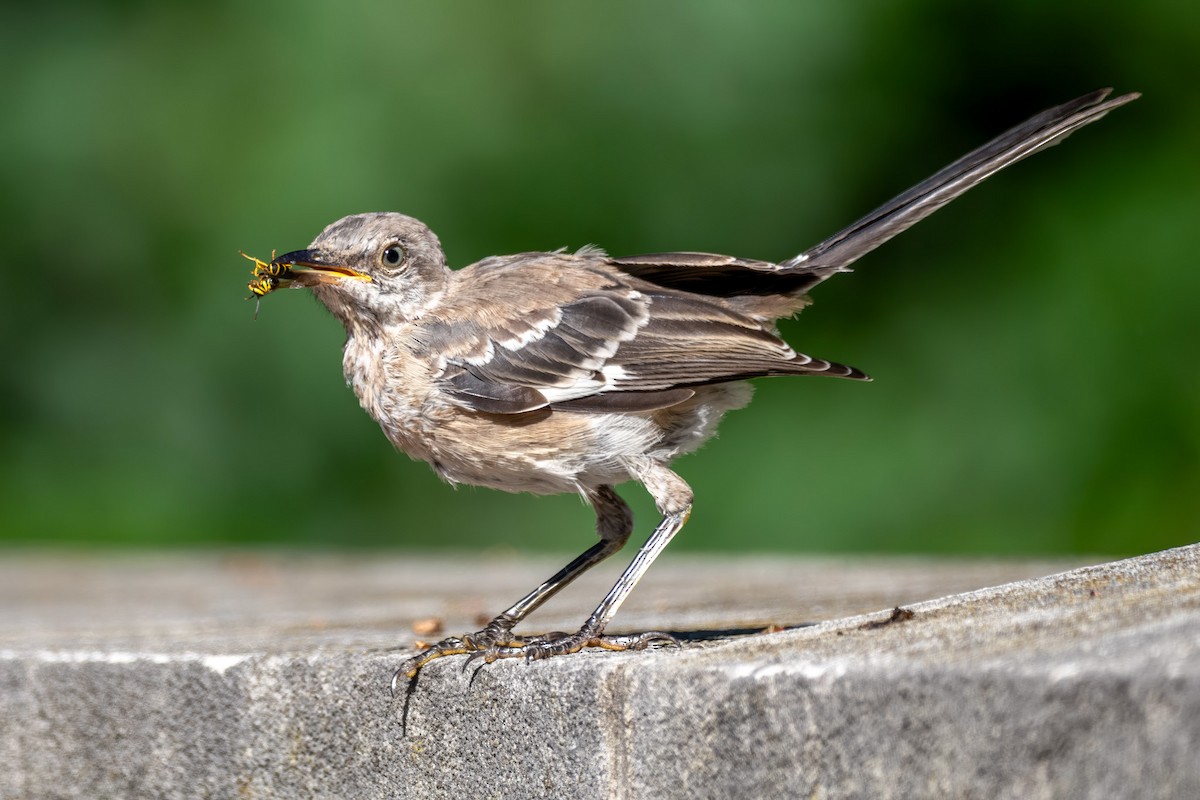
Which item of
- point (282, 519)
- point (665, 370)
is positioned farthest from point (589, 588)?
point (282, 519)

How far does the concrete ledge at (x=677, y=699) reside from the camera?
2.27 metres

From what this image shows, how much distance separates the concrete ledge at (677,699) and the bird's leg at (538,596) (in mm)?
59

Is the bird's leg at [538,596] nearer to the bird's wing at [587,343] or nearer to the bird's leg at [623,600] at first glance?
the bird's leg at [623,600]

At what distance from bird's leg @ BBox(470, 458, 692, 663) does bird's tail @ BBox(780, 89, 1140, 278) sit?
84 cm

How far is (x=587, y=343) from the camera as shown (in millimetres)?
4172

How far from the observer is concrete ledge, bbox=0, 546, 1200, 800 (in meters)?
2.27

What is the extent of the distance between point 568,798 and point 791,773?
646 mm

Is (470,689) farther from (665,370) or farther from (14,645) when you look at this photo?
(14,645)

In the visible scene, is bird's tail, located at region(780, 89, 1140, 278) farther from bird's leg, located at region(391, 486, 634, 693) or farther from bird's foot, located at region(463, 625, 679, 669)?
bird's foot, located at region(463, 625, 679, 669)

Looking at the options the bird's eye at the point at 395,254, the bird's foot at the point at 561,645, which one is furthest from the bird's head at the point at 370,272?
the bird's foot at the point at 561,645

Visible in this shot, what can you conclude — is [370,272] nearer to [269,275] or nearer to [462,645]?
[269,275]

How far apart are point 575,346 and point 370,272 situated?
699mm

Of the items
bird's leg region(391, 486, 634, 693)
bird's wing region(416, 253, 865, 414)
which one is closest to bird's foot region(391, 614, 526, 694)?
bird's leg region(391, 486, 634, 693)

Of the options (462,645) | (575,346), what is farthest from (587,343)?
(462,645)
